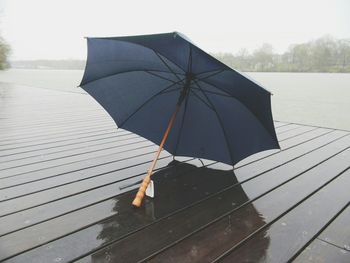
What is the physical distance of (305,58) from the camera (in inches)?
1091

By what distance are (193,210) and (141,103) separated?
2.40ft

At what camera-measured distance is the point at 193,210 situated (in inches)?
62.9

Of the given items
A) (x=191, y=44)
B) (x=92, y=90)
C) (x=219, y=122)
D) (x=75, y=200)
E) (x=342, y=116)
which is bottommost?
(x=342, y=116)

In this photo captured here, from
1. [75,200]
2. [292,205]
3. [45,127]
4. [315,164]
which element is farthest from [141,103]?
[45,127]

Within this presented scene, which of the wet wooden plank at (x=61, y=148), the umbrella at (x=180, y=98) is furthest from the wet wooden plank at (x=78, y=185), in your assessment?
the wet wooden plank at (x=61, y=148)

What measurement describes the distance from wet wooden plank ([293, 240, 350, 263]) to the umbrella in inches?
22.9

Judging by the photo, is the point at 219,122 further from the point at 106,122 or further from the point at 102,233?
the point at 106,122

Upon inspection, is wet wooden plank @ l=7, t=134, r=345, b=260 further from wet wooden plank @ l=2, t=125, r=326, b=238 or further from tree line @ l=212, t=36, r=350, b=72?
tree line @ l=212, t=36, r=350, b=72

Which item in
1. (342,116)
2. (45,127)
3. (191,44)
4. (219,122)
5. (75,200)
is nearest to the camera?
(191,44)

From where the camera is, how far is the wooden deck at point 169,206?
1.24 m

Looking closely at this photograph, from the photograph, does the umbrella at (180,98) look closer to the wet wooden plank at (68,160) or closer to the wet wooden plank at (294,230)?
the wet wooden plank at (294,230)

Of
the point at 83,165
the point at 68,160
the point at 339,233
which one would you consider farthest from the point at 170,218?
the point at 68,160

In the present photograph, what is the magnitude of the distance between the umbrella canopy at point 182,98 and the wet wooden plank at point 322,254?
0.58 meters

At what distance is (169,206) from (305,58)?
96.0 ft
